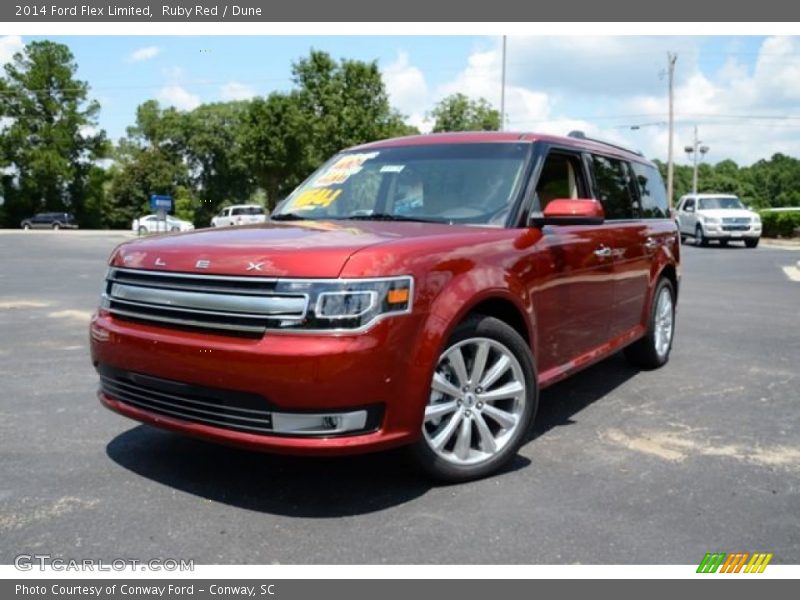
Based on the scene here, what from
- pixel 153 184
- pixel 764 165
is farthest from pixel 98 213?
pixel 764 165

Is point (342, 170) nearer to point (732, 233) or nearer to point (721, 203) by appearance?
point (732, 233)

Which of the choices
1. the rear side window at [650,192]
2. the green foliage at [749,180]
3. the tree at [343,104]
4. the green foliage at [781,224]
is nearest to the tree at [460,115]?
the tree at [343,104]

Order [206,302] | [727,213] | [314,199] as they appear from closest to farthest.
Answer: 1. [206,302]
2. [314,199]
3. [727,213]

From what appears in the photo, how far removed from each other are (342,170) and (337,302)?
210 cm

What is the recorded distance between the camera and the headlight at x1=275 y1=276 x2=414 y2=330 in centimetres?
307

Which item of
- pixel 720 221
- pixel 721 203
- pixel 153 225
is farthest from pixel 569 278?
pixel 153 225

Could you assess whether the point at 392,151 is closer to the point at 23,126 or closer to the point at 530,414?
the point at 530,414

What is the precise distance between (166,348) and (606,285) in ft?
9.81

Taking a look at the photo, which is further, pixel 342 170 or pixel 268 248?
pixel 342 170

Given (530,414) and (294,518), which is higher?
(530,414)

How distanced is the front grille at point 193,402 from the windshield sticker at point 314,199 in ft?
5.58

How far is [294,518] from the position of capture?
3.30 metres

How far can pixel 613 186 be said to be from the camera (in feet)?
18.0
